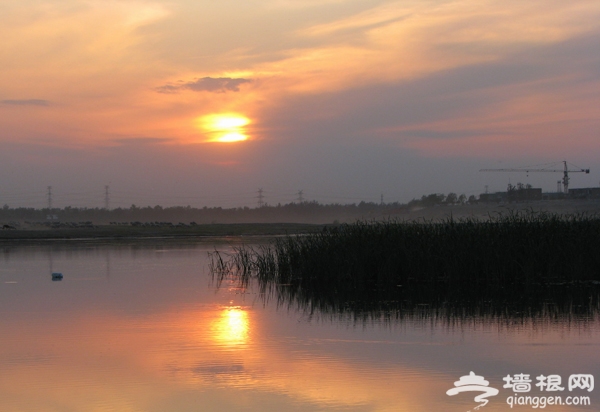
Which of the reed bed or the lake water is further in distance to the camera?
the reed bed

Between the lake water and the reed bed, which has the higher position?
the reed bed

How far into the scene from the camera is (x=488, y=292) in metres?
16.2

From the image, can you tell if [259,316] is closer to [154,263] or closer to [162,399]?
[162,399]

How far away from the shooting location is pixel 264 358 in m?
9.62

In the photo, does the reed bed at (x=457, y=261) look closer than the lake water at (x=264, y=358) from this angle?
No

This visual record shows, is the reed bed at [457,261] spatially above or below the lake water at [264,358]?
above

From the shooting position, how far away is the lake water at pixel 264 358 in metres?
7.66

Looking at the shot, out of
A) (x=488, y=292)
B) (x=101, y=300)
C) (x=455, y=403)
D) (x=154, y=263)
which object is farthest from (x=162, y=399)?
(x=154, y=263)

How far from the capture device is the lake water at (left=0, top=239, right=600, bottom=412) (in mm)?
7664

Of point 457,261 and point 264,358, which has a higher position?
point 457,261

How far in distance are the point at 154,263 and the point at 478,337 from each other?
16.6 meters

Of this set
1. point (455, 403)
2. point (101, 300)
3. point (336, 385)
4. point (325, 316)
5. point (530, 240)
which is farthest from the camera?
point (530, 240)

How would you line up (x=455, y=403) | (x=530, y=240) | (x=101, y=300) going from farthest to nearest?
(x=530, y=240) → (x=101, y=300) → (x=455, y=403)

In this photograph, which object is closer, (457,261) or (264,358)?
(264,358)
